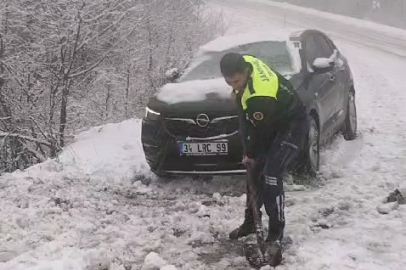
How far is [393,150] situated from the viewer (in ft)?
24.0

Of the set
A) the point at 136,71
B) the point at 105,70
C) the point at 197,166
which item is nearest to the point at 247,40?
the point at 197,166

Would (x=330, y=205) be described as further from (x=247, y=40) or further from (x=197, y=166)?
(x=247, y=40)

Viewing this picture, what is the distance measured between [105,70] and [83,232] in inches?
323

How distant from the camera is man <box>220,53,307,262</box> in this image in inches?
160

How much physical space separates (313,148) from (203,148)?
1328 mm

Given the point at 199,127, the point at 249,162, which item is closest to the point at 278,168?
the point at 249,162

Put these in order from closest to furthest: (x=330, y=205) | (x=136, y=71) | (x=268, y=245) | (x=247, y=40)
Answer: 1. (x=268, y=245)
2. (x=330, y=205)
3. (x=247, y=40)
4. (x=136, y=71)

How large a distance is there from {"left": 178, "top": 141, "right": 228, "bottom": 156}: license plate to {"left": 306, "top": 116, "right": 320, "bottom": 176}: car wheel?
0.96m

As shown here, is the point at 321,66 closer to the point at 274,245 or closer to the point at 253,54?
the point at 253,54

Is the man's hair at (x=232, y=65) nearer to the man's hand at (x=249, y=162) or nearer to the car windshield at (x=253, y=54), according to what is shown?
the man's hand at (x=249, y=162)

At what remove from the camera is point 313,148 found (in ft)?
20.5

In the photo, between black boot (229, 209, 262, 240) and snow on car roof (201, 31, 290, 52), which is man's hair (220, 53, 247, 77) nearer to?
black boot (229, 209, 262, 240)

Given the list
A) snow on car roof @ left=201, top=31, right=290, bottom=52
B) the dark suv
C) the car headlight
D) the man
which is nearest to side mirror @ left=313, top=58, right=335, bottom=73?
the dark suv

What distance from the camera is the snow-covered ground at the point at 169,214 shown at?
423 centimetres
